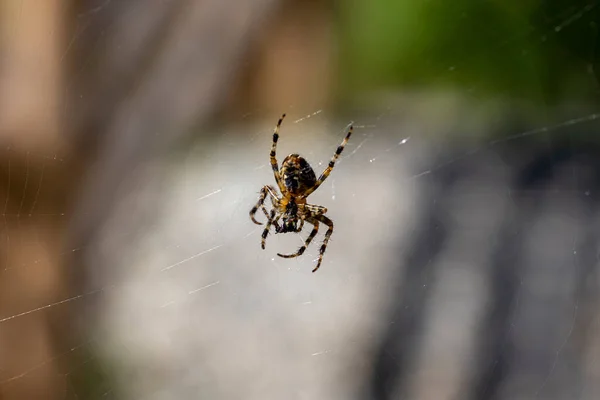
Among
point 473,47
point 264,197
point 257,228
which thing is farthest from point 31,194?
point 473,47

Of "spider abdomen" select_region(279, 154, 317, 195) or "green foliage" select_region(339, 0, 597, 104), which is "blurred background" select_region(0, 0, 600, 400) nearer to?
"green foliage" select_region(339, 0, 597, 104)

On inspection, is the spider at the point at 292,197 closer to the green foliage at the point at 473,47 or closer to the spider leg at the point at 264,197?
the spider leg at the point at 264,197

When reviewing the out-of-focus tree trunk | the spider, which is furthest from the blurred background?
the spider

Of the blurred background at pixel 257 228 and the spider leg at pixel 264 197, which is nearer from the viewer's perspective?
the spider leg at pixel 264 197

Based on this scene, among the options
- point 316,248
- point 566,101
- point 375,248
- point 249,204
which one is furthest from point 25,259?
point 566,101

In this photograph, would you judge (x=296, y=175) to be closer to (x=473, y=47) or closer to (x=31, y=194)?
(x=31, y=194)

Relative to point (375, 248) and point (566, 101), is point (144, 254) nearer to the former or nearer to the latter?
point (375, 248)

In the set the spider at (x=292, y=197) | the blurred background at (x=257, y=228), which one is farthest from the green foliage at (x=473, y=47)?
the spider at (x=292, y=197)
